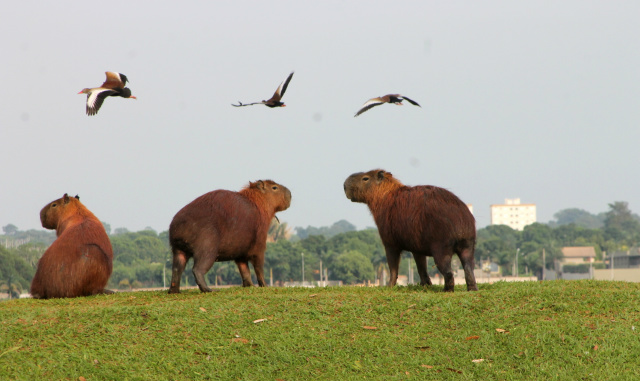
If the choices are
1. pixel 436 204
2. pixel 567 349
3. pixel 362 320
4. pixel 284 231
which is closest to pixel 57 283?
pixel 362 320

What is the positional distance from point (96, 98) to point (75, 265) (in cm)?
236

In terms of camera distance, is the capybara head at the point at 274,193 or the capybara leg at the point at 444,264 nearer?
the capybara leg at the point at 444,264

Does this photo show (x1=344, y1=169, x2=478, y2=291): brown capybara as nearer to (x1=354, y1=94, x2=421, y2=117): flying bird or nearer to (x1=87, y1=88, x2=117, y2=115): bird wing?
(x1=354, y1=94, x2=421, y2=117): flying bird

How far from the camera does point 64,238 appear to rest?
10234 mm

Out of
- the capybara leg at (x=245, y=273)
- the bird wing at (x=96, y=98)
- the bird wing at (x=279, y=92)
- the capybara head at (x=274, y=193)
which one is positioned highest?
the bird wing at (x=279, y=92)

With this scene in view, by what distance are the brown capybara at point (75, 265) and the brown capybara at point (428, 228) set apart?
156 inches

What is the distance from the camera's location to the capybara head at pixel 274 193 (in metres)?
10.8

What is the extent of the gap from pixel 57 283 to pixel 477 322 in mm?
5759

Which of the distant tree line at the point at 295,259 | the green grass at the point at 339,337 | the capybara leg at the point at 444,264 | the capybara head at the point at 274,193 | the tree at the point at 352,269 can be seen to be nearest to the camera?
the green grass at the point at 339,337

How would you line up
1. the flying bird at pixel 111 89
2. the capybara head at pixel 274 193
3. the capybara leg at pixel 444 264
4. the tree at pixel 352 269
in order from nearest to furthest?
the capybara leg at pixel 444 264
the flying bird at pixel 111 89
the capybara head at pixel 274 193
the tree at pixel 352 269

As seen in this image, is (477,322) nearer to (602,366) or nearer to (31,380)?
(602,366)

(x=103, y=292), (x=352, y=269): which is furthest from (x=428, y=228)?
(x=352, y=269)

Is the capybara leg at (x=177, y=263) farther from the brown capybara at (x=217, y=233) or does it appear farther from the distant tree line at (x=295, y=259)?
the distant tree line at (x=295, y=259)

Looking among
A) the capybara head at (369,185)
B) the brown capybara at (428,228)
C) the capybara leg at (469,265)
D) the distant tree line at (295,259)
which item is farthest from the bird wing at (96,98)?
the distant tree line at (295,259)
